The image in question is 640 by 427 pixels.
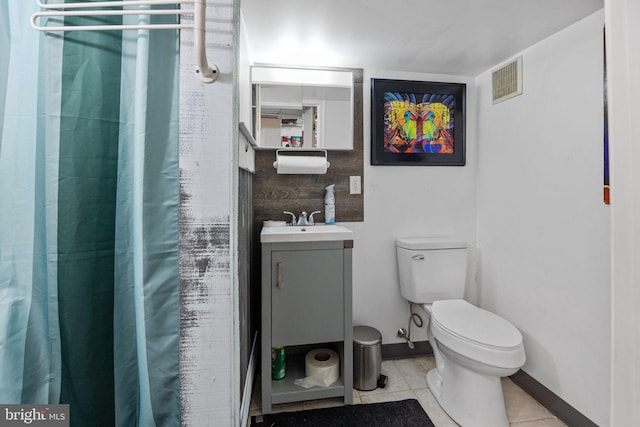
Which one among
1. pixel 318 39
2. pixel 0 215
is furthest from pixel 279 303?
pixel 318 39

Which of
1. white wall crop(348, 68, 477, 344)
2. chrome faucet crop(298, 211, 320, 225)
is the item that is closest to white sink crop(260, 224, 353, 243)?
chrome faucet crop(298, 211, 320, 225)

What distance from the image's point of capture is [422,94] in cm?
195

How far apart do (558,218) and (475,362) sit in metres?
0.86

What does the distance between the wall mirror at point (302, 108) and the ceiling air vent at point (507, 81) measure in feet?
3.14

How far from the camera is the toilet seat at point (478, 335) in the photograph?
122 centimetres

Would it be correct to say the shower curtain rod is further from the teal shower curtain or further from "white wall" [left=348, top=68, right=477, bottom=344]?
"white wall" [left=348, top=68, right=477, bottom=344]

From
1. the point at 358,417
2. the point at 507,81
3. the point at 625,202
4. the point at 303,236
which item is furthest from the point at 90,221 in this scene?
the point at 507,81

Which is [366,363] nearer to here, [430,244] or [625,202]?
[430,244]

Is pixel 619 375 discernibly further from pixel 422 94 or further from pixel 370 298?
pixel 422 94

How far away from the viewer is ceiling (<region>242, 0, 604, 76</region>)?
1.23m

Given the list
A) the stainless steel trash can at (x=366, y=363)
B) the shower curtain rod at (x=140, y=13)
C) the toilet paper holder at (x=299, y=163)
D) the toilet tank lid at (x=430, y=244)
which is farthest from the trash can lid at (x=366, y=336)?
the shower curtain rod at (x=140, y=13)

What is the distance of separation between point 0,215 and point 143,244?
33 centimetres

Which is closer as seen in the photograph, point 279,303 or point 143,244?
point 143,244

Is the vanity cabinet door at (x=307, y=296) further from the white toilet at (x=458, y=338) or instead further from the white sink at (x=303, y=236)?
the white toilet at (x=458, y=338)
